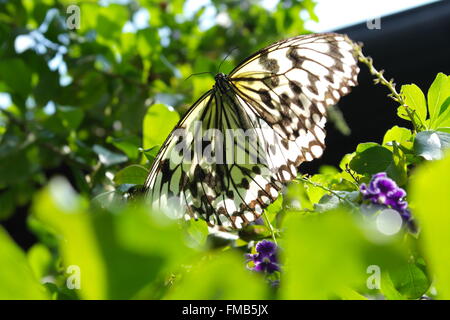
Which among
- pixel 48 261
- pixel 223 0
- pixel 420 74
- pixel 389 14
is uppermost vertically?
pixel 223 0

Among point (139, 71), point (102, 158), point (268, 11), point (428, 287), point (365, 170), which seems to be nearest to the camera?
point (428, 287)

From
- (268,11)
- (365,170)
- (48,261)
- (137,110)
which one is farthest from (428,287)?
(268,11)

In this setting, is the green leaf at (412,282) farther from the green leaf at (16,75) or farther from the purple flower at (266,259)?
the green leaf at (16,75)

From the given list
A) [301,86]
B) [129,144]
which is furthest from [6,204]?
[301,86]

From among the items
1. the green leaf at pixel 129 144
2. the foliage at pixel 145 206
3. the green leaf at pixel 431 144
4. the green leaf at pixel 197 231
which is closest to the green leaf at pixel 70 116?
the foliage at pixel 145 206

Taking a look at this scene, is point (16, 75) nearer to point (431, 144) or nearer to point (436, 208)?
point (431, 144)
